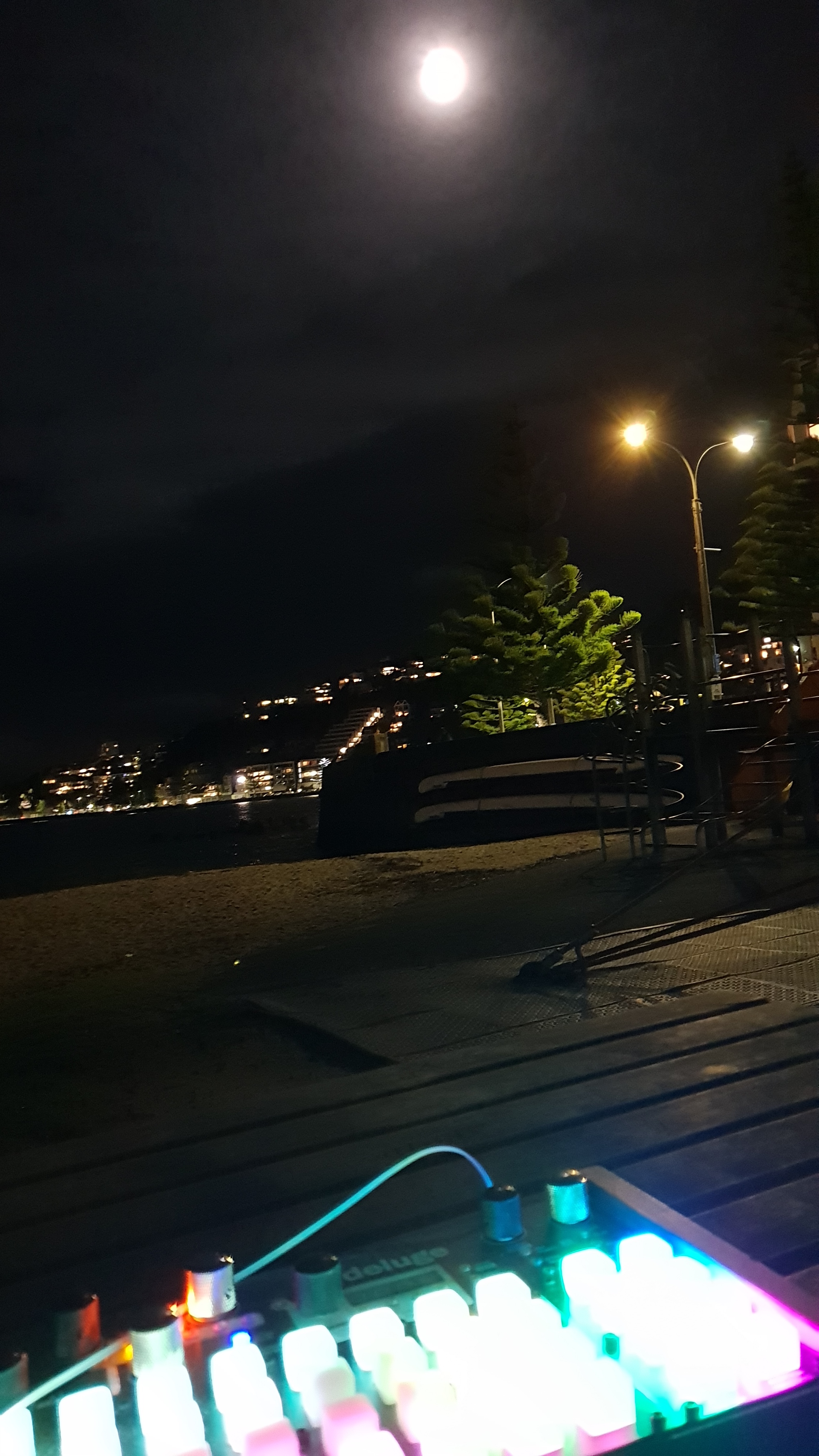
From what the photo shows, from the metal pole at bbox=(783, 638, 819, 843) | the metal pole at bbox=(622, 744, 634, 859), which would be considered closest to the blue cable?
the metal pole at bbox=(783, 638, 819, 843)

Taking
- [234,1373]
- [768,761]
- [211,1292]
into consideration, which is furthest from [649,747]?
[234,1373]

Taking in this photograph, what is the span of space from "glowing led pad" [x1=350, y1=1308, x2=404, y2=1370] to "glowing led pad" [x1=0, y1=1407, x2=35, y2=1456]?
0.40 m

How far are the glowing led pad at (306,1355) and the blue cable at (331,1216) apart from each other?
1.02 feet

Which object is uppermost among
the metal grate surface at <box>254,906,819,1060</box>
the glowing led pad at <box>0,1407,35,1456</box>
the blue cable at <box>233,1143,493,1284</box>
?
the glowing led pad at <box>0,1407,35,1456</box>

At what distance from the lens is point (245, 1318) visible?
1.50 m

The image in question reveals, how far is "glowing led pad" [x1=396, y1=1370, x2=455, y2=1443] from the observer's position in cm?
115

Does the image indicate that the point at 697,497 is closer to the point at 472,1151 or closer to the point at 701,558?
the point at 701,558

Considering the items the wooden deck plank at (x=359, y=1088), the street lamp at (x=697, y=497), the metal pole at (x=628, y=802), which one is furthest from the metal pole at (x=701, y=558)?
the wooden deck plank at (x=359, y=1088)

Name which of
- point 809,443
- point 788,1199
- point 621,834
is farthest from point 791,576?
point 788,1199

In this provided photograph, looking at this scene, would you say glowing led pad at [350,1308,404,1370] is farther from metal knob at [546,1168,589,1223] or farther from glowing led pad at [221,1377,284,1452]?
metal knob at [546,1168,589,1223]

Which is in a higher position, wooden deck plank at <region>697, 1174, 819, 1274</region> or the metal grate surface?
wooden deck plank at <region>697, 1174, 819, 1274</region>

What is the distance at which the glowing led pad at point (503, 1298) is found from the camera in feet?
4.38

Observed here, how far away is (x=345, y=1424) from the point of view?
3.75 ft

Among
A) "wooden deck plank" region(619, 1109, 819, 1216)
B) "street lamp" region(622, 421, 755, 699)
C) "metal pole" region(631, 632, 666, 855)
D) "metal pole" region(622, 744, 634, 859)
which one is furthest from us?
"street lamp" region(622, 421, 755, 699)
